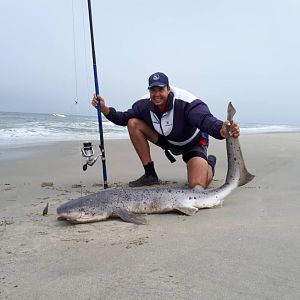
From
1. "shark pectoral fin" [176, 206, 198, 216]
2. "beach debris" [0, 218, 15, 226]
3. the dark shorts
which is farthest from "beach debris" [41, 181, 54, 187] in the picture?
"shark pectoral fin" [176, 206, 198, 216]

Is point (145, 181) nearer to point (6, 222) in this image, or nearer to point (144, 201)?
point (144, 201)

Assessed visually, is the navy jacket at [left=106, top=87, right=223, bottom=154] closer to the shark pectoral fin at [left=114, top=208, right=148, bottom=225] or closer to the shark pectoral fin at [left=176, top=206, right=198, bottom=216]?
the shark pectoral fin at [left=176, top=206, right=198, bottom=216]

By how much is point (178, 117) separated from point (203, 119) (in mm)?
502

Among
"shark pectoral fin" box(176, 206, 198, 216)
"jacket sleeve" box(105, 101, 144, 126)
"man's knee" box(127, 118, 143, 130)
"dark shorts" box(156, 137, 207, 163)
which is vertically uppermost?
"jacket sleeve" box(105, 101, 144, 126)

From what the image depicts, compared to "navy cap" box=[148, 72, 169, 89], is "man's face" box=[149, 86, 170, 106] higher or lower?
lower

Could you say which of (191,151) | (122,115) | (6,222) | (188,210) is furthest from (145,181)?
(6,222)

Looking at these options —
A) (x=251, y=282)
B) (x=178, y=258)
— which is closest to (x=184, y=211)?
(x=178, y=258)

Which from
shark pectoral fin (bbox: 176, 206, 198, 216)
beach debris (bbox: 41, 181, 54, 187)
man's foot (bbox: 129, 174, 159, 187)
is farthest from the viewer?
beach debris (bbox: 41, 181, 54, 187)

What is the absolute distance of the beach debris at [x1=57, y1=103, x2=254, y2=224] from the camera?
3770mm

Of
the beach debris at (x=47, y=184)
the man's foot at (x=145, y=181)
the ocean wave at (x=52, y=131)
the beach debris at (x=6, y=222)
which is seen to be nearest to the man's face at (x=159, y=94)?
the man's foot at (x=145, y=181)

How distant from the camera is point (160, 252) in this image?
2.86m

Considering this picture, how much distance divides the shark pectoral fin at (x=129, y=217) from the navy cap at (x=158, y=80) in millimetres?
1657

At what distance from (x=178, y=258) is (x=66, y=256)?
2.65 feet

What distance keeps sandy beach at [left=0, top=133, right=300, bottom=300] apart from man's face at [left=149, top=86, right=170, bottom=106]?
4.87 feet
